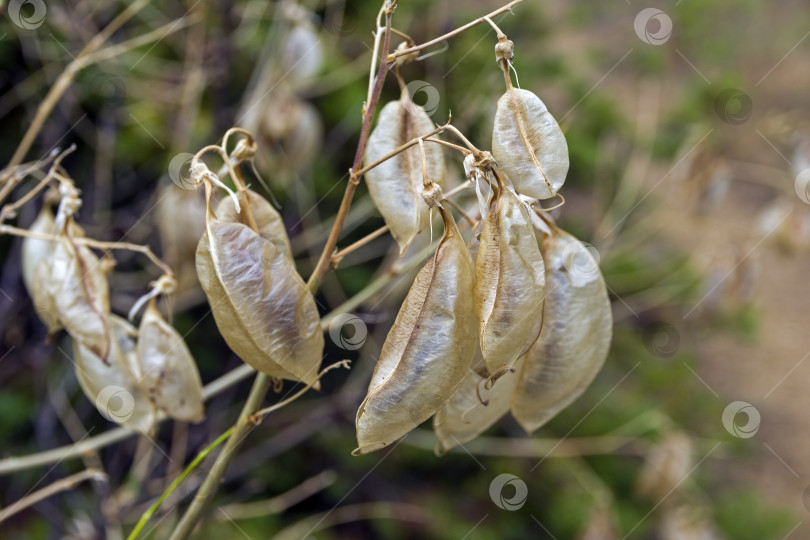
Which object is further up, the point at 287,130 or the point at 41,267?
the point at 41,267

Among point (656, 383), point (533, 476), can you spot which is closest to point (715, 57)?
point (656, 383)

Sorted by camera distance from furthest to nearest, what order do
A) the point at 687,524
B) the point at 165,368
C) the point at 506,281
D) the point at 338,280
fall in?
1. the point at 338,280
2. the point at 687,524
3. the point at 165,368
4. the point at 506,281

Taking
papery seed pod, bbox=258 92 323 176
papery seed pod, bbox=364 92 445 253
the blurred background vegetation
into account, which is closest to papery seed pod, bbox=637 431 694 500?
the blurred background vegetation

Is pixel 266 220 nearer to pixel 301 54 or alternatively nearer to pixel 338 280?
pixel 301 54

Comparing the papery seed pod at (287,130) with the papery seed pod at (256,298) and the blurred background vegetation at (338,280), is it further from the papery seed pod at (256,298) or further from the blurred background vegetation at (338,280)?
the papery seed pod at (256,298)

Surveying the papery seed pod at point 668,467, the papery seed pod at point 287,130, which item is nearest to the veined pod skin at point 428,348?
the papery seed pod at point 287,130

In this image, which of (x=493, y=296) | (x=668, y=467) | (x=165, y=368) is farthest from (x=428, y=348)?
(x=668, y=467)

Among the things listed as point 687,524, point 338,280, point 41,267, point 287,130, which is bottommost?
point 687,524
